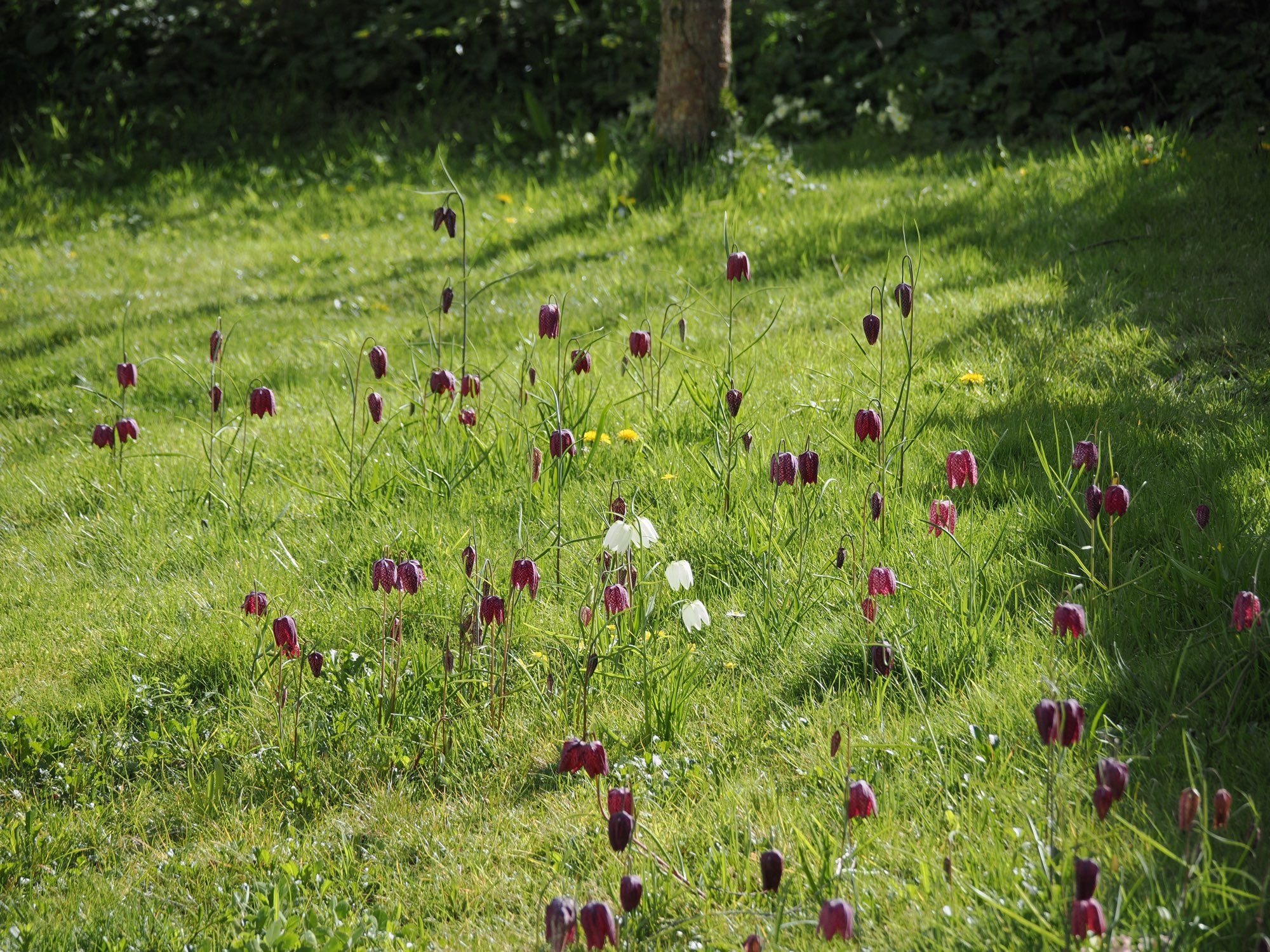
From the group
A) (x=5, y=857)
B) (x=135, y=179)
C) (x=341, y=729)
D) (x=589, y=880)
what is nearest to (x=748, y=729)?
(x=589, y=880)

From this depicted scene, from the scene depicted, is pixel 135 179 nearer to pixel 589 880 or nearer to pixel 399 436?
pixel 399 436

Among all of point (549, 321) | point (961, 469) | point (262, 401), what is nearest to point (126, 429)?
point (262, 401)

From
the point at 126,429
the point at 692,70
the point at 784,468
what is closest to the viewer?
the point at 784,468

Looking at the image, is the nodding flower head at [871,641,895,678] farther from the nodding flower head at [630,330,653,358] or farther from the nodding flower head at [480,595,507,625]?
the nodding flower head at [630,330,653,358]

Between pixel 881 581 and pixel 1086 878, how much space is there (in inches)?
35.0

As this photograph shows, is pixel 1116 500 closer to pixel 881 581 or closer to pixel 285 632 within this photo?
pixel 881 581

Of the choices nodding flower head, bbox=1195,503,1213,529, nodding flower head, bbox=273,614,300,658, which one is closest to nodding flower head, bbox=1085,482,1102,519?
nodding flower head, bbox=1195,503,1213,529

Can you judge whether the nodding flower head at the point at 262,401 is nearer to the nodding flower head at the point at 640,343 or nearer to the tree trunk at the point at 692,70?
the nodding flower head at the point at 640,343

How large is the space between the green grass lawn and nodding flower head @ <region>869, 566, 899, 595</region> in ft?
0.62

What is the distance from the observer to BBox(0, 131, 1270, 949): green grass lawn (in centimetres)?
185

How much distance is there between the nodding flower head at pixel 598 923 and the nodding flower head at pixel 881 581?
0.99 meters

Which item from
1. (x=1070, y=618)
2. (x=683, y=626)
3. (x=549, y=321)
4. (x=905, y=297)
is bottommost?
(x=683, y=626)

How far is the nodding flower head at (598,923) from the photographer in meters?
1.44

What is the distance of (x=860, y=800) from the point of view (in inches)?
64.8
